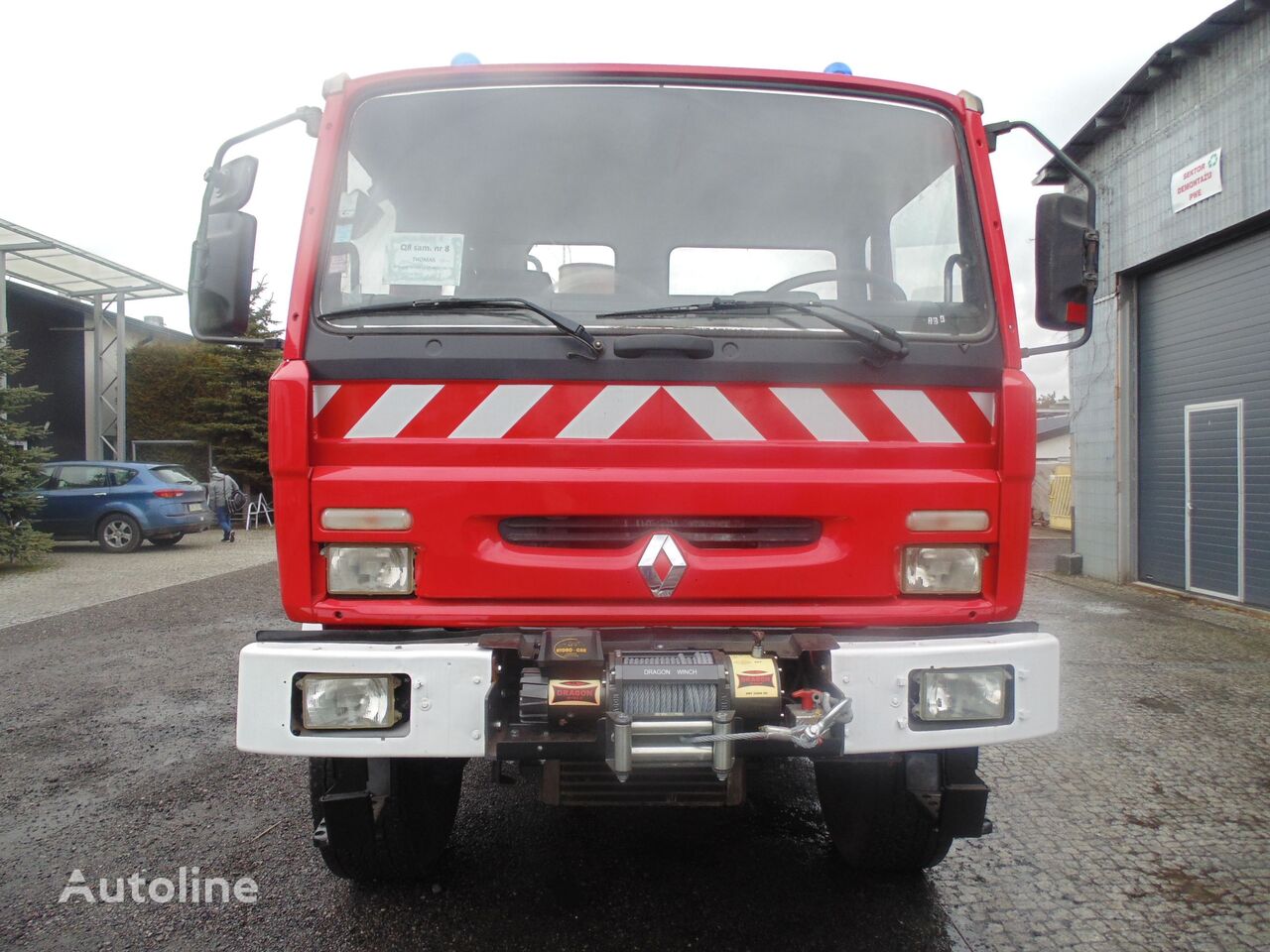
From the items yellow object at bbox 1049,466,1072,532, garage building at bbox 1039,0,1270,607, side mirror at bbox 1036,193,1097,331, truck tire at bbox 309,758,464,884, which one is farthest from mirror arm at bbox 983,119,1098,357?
yellow object at bbox 1049,466,1072,532

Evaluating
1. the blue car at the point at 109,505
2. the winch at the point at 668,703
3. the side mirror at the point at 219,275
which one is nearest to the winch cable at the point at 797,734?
the winch at the point at 668,703

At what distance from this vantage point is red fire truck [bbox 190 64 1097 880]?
214cm

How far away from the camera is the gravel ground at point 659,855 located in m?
2.62

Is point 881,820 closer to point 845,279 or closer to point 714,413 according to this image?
point 714,413

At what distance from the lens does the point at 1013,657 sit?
2211 millimetres

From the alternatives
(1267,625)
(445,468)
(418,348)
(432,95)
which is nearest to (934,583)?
(445,468)

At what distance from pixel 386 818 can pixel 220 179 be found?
6.53 feet

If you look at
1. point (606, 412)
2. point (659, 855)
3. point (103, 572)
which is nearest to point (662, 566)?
point (606, 412)

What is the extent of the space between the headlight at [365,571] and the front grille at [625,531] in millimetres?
282

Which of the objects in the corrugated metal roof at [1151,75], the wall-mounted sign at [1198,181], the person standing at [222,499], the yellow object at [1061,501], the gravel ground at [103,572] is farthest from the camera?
the yellow object at [1061,501]

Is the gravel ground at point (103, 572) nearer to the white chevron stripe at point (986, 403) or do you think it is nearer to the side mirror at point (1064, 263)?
the white chevron stripe at point (986, 403)

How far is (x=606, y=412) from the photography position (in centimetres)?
234

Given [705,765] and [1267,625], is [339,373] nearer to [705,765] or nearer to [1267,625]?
[705,765]

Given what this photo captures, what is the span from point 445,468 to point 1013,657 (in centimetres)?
157
